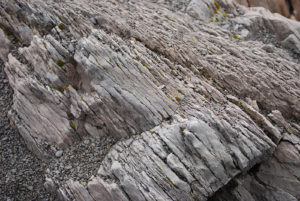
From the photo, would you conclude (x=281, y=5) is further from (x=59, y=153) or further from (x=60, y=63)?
(x=59, y=153)

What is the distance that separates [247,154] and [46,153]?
53.6 feet

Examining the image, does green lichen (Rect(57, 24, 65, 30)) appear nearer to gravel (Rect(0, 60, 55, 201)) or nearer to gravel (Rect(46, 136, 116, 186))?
gravel (Rect(0, 60, 55, 201))

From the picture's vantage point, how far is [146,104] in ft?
56.3

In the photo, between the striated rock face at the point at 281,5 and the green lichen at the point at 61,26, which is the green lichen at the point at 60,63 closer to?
the green lichen at the point at 61,26

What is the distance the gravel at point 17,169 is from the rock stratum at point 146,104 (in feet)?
2.79

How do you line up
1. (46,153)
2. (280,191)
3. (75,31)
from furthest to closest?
(75,31)
(46,153)
(280,191)

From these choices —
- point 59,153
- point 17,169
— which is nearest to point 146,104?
point 59,153

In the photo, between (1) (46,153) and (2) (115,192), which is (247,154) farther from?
(1) (46,153)

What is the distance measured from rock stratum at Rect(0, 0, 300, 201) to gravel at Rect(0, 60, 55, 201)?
0.85 meters

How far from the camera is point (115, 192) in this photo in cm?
1525

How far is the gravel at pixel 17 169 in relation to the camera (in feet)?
60.4

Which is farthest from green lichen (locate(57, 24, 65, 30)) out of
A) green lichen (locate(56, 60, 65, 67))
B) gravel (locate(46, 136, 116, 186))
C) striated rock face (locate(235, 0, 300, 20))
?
striated rock face (locate(235, 0, 300, 20))

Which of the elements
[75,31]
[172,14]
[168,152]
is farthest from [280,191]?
[75,31]

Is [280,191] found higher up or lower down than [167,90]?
lower down
